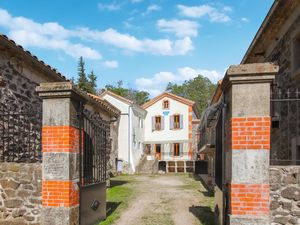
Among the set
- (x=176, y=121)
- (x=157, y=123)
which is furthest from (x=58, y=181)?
(x=157, y=123)

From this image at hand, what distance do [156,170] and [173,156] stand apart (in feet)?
9.87

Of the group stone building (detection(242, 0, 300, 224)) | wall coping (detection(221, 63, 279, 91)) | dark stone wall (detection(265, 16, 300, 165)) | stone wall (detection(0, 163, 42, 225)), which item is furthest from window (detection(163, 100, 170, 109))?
wall coping (detection(221, 63, 279, 91))

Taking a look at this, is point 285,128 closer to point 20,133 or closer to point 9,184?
point 9,184

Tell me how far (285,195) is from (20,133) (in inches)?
264

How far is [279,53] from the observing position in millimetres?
8664

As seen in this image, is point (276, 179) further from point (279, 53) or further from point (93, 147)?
point (279, 53)

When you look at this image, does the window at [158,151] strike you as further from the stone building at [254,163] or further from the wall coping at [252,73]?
the wall coping at [252,73]

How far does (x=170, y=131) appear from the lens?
30750 mm

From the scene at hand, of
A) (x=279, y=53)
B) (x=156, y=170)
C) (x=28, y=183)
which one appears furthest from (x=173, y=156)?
(x=28, y=183)

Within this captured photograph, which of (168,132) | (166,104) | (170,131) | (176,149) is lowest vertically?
(176,149)

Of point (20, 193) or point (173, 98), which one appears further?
point (173, 98)

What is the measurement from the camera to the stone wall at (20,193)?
18.3ft

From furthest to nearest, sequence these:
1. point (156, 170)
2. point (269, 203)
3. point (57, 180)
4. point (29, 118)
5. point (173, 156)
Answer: point (173, 156) < point (156, 170) < point (29, 118) < point (57, 180) < point (269, 203)

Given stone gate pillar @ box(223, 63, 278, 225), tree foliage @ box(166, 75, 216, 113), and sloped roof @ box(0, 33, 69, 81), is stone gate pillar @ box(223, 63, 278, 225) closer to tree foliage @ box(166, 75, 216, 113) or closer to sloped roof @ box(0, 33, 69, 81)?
sloped roof @ box(0, 33, 69, 81)
